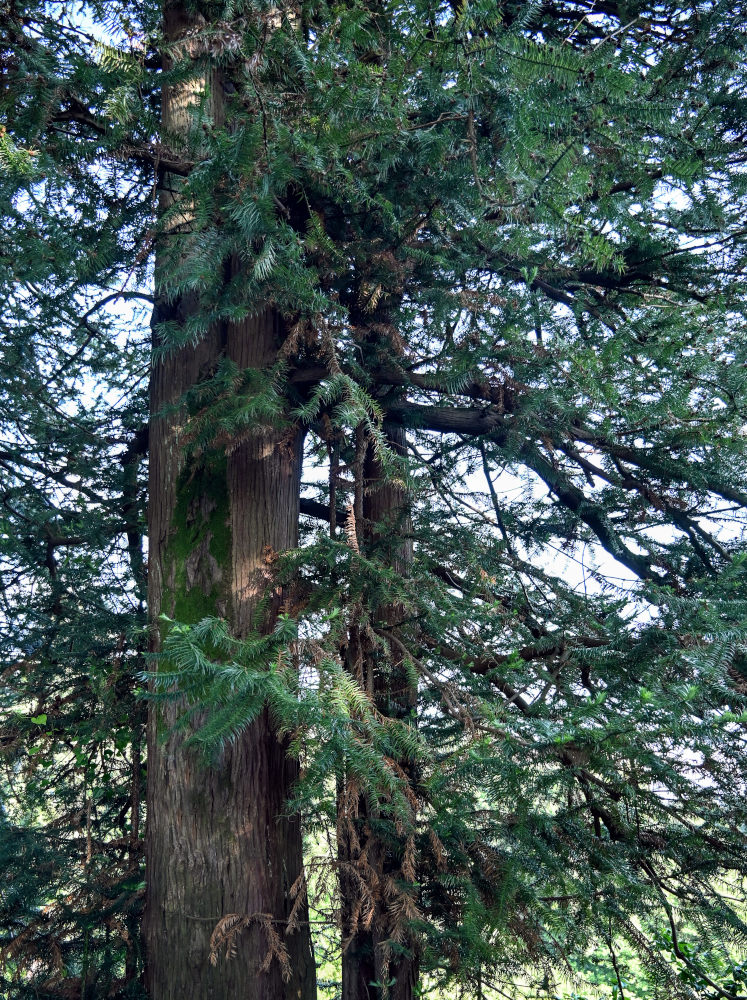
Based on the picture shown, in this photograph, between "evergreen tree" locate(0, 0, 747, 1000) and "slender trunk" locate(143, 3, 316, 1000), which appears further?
"slender trunk" locate(143, 3, 316, 1000)

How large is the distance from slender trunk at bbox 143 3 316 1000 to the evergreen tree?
0.02 meters

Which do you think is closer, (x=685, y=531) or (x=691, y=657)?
(x=691, y=657)

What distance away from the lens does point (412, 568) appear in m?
4.27

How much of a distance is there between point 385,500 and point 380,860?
210cm

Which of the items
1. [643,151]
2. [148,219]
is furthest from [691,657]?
[148,219]

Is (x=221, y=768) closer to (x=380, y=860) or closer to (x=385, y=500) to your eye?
(x=380, y=860)

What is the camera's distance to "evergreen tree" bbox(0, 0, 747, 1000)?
10.2 feet

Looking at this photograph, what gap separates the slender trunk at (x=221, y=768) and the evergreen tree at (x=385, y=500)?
19 mm

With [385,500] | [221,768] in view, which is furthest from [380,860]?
[385,500]

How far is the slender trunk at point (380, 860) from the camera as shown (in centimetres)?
336

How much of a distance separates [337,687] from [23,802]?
3312 millimetres

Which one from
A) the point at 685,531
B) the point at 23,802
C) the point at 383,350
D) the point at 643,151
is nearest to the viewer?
the point at 643,151

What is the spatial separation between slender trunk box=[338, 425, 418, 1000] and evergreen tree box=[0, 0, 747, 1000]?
0.03 m

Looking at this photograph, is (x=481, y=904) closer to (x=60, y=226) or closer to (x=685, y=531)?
(x=685, y=531)
